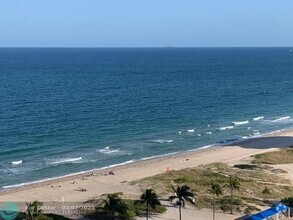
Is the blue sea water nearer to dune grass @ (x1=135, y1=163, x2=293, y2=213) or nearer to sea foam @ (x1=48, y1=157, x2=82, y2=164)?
sea foam @ (x1=48, y1=157, x2=82, y2=164)

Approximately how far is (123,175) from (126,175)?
13.6 inches

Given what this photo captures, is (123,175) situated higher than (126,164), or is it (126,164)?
(123,175)

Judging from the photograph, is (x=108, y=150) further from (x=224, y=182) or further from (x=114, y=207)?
(x=114, y=207)

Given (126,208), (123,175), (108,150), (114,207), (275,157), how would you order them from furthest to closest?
1. (108,150)
2. (275,157)
3. (123,175)
4. (126,208)
5. (114,207)

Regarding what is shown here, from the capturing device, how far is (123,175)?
61.2 m

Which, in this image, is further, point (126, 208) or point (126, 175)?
point (126, 175)

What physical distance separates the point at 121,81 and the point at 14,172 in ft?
352

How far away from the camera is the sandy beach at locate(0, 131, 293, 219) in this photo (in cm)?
5259

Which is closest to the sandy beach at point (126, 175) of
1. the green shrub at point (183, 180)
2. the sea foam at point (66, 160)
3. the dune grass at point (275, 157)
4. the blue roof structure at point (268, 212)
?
the dune grass at point (275, 157)

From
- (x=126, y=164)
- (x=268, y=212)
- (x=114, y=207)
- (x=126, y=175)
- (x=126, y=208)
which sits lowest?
(x=126, y=164)

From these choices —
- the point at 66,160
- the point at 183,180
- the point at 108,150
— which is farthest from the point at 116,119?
the point at 183,180

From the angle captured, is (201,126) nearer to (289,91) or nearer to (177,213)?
(177,213)

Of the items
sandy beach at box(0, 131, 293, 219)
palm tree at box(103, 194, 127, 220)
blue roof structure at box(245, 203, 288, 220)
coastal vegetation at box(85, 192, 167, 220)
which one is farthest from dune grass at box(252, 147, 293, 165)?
palm tree at box(103, 194, 127, 220)

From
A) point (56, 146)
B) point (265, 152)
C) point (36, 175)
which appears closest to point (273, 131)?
point (265, 152)
